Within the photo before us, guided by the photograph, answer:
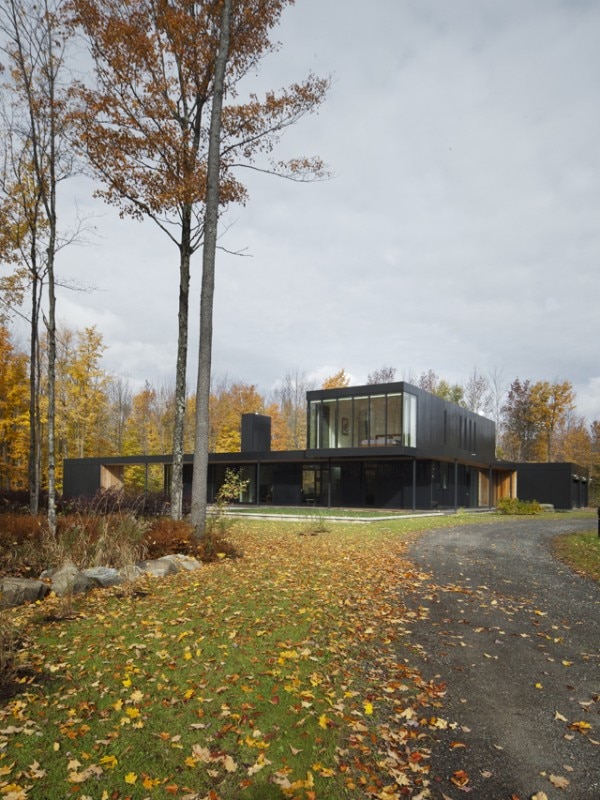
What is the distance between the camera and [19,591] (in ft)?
19.8

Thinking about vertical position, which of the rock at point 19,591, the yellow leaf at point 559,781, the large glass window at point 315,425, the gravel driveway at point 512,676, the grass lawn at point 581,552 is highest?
the large glass window at point 315,425

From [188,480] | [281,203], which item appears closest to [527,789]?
[281,203]

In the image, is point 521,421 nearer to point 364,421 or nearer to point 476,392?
point 476,392

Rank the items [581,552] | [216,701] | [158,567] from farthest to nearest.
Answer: [581,552], [158,567], [216,701]

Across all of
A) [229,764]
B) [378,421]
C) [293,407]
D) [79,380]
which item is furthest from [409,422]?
[293,407]

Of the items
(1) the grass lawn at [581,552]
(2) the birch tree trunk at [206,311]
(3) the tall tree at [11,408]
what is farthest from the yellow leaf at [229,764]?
(3) the tall tree at [11,408]

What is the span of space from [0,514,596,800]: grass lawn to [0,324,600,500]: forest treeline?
82.9 feet

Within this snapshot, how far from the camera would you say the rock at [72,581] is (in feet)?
20.8

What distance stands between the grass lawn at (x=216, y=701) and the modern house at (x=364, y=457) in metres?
19.5

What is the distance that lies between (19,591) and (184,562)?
2593mm

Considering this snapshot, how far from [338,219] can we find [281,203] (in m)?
3.85

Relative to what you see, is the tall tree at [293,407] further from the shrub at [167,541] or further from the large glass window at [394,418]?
the shrub at [167,541]

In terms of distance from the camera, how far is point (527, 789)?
122 inches

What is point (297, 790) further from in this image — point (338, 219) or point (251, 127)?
point (338, 219)
